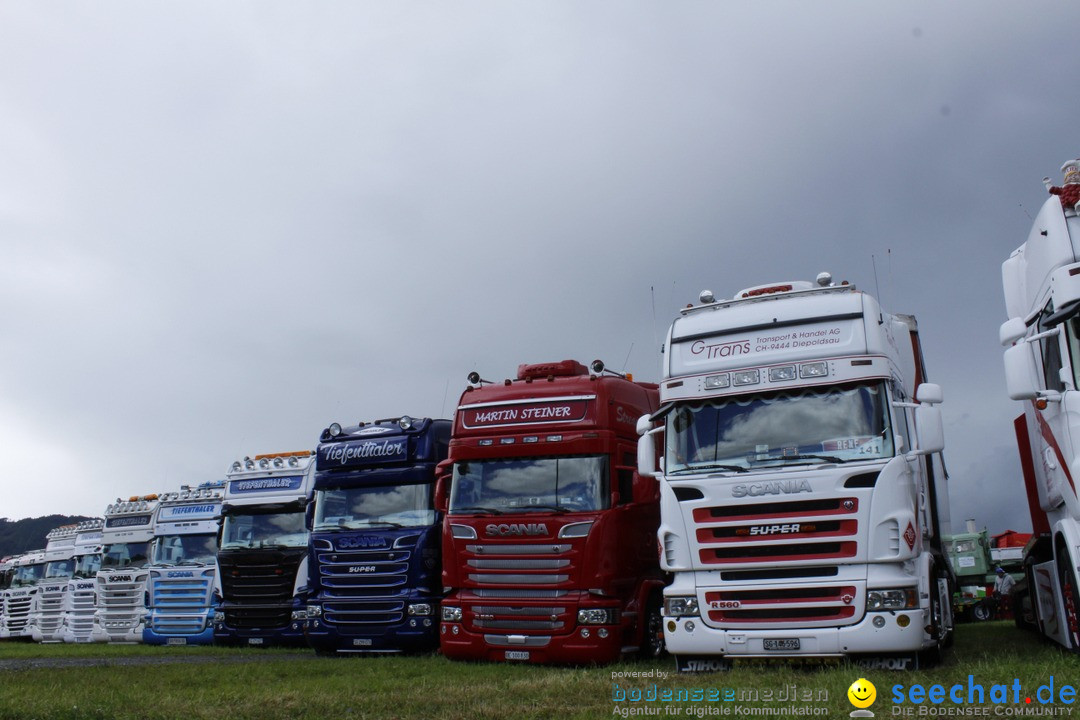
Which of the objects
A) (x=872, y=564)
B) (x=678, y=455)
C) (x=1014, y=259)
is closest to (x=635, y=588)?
(x=678, y=455)

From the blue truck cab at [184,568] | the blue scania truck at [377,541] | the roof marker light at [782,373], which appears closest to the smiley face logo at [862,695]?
the roof marker light at [782,373]

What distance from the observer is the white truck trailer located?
74.5ft

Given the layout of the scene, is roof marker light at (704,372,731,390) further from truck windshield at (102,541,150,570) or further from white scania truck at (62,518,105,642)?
white scania truck at (62,518,105,642)

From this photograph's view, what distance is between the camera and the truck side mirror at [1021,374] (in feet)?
29.7

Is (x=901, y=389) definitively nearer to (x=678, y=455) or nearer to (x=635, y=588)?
(x=678, y=455)

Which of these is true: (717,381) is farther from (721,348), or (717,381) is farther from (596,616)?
(596,616)

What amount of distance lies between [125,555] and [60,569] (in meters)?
7.09

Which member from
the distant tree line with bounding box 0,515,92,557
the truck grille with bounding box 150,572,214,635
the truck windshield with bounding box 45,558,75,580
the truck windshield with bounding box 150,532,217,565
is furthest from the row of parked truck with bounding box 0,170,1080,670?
the distant tree line with bounding box 0,515,92,557

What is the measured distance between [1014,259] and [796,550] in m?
5.55

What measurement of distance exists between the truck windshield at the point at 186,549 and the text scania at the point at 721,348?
46.6 feet

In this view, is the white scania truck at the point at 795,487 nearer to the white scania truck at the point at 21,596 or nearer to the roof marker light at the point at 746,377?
the roof marker light at the point at 746,377

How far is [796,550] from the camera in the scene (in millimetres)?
9688

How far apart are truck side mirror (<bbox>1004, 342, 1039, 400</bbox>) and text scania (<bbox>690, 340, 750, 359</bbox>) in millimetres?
2723

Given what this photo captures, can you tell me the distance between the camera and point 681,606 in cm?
1015
